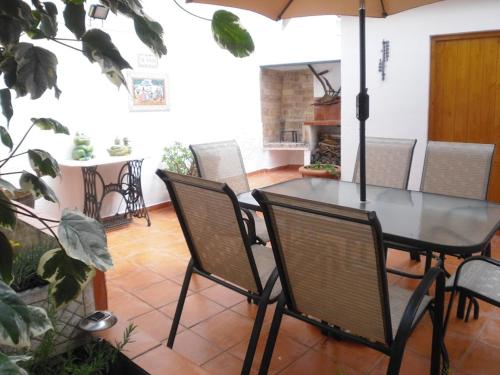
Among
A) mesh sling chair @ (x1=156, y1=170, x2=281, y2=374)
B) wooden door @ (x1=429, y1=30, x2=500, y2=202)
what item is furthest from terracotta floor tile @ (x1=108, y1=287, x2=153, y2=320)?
wooden door @ (x1=429, y1=30, x2=500, y2=202)

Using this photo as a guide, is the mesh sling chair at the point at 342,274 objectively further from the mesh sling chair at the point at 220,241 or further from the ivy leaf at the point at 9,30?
the ivy leaf at the point at 9,30

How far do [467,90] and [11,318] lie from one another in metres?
4.13

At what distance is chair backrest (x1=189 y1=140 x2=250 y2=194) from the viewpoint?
2.90 m

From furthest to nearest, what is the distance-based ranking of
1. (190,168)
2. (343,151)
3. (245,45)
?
(190,168), (343,151), (245,45)

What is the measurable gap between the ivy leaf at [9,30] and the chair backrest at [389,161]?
2.52 meters

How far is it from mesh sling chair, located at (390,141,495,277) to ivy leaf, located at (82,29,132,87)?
218 cm

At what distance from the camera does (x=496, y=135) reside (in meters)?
3.74

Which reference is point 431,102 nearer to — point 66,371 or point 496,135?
point 496,135

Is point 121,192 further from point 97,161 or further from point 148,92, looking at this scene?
point 148,92

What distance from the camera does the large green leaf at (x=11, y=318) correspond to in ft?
1.84

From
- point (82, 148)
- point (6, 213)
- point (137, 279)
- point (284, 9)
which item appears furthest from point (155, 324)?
point (82, 148)

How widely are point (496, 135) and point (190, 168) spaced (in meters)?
3.30

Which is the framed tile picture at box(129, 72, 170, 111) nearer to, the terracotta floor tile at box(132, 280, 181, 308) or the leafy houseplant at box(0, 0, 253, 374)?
the terracotta floor tile at box(132, 280, 181, 308)

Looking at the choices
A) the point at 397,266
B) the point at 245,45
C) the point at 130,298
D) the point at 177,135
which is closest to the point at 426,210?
the point at 397,266
